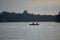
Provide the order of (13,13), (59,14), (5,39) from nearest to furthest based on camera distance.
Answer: (5,39), (59,14), (13,13)

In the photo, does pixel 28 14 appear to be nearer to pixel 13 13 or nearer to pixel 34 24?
pixel 13 13

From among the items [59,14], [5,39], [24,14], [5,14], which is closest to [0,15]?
[5,14]

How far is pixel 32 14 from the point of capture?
2078 centimetres

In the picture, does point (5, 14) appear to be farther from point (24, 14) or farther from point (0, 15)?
point (24, 14)

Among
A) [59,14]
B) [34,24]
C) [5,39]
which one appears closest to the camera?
[5,39]

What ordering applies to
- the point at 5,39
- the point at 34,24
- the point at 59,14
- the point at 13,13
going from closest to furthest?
the point at 5,39 < the point at 59,14 < the point at 13,13 < the point at 34,24

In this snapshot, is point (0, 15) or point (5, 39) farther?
point (0, 15)

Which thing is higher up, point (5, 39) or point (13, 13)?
point (13, 13)

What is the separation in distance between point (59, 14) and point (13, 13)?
4850 mm

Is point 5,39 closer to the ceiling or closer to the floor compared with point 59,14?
closer to the floor

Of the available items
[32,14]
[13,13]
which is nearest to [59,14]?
[32,14]

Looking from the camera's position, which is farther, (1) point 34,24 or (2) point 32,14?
(1) point 34,24

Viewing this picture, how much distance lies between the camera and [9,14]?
69.7ft

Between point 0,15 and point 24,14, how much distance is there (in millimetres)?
2391
